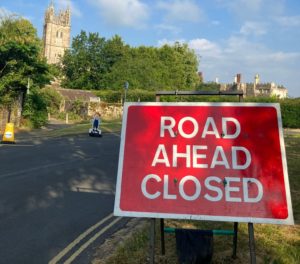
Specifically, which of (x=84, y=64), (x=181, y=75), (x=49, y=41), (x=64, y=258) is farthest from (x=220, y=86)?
(x=64, y=258)

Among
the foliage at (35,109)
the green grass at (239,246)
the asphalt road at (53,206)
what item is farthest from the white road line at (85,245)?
the foliage at (35,109)

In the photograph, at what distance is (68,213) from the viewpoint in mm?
7625

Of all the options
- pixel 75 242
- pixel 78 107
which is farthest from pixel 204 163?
pixel 78 107

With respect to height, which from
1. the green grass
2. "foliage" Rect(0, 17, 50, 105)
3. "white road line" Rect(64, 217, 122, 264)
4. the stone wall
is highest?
"foliage" Rect(0, 17, 50, 105)

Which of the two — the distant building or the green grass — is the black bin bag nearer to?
the green grass

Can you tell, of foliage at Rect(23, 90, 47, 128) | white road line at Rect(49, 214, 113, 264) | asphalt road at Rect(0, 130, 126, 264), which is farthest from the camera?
foliage at Rect(23, 90, 47, 128)

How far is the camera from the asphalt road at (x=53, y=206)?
5.79m

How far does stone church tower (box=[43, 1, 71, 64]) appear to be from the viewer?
148000 mm

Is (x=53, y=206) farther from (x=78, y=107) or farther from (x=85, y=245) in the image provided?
(x=78, y=107)

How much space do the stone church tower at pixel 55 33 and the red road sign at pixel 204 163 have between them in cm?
14773

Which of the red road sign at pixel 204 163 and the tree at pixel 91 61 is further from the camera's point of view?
the tree at pixel 91 61

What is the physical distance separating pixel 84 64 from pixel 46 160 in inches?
Result: 3012

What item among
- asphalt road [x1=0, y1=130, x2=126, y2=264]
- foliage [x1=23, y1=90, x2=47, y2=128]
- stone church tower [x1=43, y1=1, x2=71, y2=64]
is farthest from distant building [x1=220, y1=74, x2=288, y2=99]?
asphalt road [x1=0, y1=130, x2=126, y2=264]

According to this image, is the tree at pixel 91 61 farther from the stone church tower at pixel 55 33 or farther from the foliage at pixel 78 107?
the stone church tower at pixel 55 33
